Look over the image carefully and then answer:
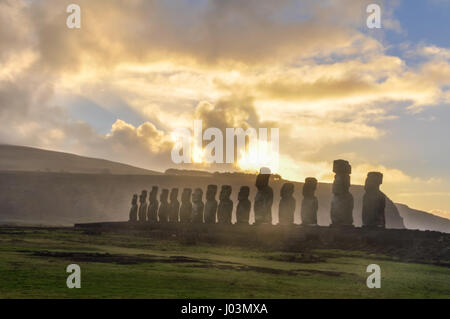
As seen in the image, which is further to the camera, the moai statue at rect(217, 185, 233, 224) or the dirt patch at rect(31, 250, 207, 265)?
the moai statue at rect(217, 185, 233, 224)

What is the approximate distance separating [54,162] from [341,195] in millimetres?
138555

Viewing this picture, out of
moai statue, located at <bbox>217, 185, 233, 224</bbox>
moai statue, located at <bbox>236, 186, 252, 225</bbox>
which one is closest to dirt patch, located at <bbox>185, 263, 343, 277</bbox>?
moai statue, located at <bbox>236, 186, 252, 225</bbox>

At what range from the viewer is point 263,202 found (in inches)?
1561

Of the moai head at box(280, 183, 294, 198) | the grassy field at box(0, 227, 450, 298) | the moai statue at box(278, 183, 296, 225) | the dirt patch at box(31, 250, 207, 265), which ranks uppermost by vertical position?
the moai head at box(280, 183, 294, 198)

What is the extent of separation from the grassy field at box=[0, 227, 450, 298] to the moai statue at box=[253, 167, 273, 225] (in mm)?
11610

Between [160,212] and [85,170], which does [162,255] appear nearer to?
[160,212]

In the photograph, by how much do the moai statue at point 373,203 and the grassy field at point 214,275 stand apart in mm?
5602

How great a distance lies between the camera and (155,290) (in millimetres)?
15312

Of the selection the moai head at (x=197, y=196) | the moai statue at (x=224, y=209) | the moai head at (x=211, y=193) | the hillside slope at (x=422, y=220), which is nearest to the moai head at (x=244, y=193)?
the moai statue at (x=224, y=209)

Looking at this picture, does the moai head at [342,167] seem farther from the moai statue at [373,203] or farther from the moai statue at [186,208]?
the moai statue at [186,208]

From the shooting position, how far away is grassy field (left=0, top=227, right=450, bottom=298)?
1518cm

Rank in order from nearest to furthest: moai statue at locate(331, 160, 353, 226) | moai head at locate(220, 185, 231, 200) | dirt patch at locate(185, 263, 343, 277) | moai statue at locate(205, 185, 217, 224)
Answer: dirt patch at locate(185, 263, 343, 277) < moai statue at locate(331, 160, 353, 226) < moai head at locate(220, 185, 231, 200) < moai statue at locate(205, 185, 217, 224)

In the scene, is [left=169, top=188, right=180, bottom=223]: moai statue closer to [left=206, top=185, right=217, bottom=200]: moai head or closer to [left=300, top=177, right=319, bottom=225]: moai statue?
[left=206, top=185, right=217, bottom=200]: moai head

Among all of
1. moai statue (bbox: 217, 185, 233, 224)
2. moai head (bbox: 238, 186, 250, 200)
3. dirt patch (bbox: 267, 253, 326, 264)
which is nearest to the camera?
dirt patch (bbox: 267, 253, 326, 264)
